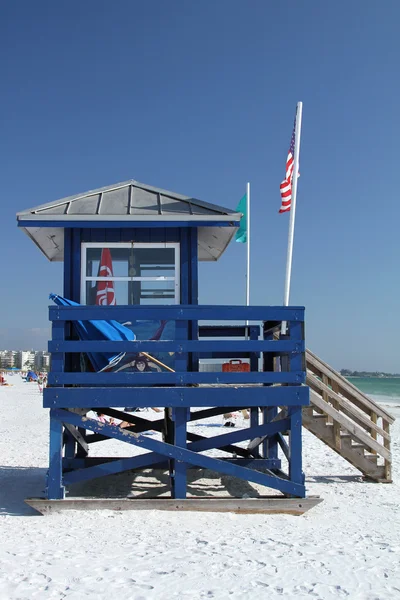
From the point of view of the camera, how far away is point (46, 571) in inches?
188

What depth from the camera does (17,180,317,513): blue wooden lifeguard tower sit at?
22.0 feet

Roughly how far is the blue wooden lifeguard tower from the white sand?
0.47m

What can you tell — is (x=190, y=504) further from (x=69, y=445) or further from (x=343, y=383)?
(x=343, y=383)

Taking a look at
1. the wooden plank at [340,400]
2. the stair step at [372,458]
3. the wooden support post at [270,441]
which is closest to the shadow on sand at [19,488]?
the wooden support post at [270,441]

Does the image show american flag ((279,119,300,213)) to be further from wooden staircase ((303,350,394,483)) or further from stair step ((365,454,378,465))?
stair step ((365,454,378,465))

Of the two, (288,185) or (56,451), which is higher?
(288,185)

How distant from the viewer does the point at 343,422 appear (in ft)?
28.0

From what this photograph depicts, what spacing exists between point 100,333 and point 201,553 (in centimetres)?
282

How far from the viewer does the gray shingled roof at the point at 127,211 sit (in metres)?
7.39

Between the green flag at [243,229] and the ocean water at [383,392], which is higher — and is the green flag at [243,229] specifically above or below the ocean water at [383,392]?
above

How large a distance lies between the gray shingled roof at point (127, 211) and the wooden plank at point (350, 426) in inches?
103

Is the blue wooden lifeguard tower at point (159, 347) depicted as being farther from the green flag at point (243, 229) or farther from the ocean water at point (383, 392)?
the ocean water at point (383, 392)

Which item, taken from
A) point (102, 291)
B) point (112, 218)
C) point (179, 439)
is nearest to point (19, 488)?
point (179, 439)

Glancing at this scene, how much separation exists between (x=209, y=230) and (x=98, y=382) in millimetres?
2611
